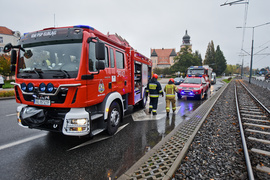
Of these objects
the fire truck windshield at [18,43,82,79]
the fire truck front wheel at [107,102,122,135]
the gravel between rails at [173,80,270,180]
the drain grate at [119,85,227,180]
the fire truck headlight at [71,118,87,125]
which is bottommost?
the gravel between rails at [173,80,270,180]

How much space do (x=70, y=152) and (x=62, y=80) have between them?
172 centimetres

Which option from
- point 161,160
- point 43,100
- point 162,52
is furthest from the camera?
point 162,52

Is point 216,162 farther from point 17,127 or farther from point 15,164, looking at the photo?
point 17,127

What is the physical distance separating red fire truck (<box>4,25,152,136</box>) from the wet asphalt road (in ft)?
1.83

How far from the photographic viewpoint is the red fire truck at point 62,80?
3254 mm

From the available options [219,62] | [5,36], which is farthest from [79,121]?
[219,62]

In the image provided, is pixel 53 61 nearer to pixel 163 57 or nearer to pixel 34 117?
pixel 34 117

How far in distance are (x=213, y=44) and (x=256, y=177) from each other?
92.6 metres

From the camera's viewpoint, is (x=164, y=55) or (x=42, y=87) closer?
(x=42, y=87)

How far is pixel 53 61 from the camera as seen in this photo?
11.4ft

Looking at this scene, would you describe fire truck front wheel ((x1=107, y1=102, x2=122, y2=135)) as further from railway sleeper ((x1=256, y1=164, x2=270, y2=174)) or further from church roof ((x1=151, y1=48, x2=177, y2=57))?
A: church roof ((x1=151, y1=48, x2=177, y2=57))

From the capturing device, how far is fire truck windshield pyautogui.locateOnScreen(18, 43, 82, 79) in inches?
130

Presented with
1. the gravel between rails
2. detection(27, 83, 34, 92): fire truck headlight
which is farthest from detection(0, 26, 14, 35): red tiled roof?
the gravel between rails

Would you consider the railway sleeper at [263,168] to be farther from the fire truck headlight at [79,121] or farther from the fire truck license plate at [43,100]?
the fire truck license plate at [43,100]
